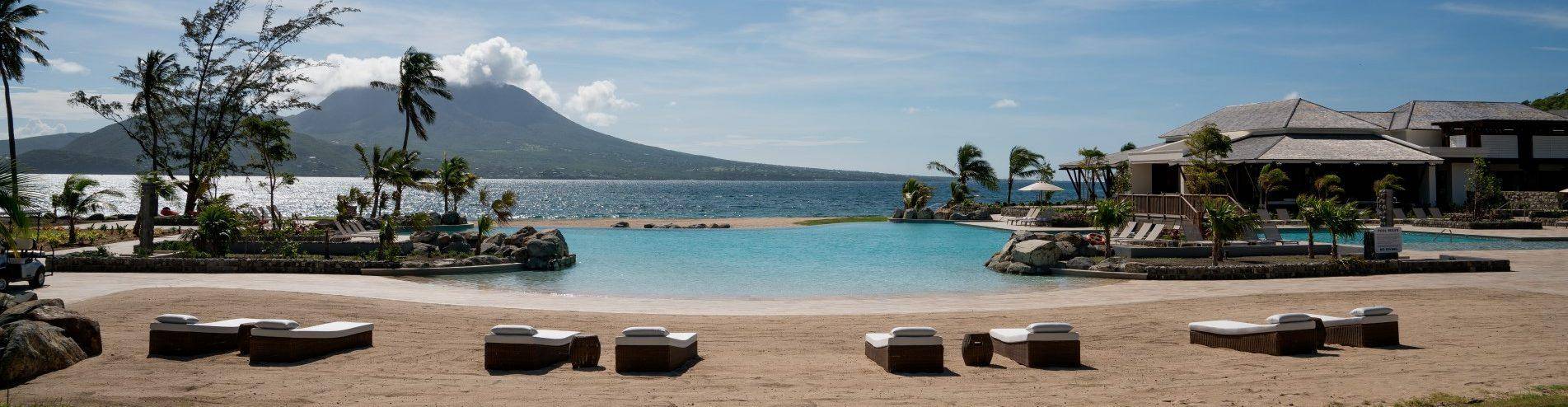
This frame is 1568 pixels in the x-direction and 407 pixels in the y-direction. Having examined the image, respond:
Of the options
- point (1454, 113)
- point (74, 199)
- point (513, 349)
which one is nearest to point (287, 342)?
point (513, 349)

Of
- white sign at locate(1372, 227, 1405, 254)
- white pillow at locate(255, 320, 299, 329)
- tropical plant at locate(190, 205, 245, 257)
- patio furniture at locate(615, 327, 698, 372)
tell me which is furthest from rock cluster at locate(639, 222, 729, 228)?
patio furniture at locate(615, 327, 698, 372)

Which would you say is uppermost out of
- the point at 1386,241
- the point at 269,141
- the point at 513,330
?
the point at 269,141

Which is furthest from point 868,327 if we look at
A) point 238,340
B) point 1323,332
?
point 238,340

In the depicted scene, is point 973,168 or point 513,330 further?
point 973,168

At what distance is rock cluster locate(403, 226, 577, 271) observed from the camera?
60.7 ft

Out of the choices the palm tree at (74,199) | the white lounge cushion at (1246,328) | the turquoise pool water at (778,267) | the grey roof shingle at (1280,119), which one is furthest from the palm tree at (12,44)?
the grey roof shingle at (1280,119)

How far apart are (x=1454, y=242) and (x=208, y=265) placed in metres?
31.2

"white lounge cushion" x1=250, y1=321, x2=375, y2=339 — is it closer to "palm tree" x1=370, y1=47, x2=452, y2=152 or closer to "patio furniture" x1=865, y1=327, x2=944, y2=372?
"patio furniture" x1=865, y1=327, x2=944, y2=372

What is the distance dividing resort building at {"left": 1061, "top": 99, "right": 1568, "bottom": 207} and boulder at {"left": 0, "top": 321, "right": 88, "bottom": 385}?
116ft

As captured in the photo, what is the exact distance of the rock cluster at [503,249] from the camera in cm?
1850

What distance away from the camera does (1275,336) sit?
8672 millimetres

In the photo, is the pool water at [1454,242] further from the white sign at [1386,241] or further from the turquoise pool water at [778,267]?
the turquoise pool water at [778,267]

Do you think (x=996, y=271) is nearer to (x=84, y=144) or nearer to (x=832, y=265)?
(x=832, y=265)

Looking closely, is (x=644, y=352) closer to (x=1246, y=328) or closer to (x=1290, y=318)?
(x=1246, y=328)
